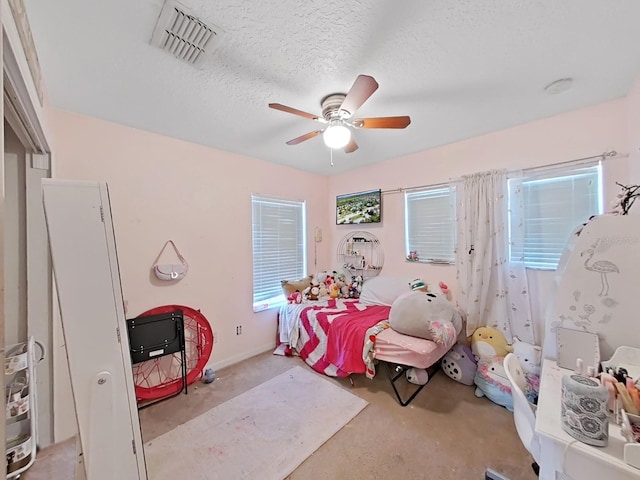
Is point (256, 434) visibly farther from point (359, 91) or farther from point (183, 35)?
point (183, 35)

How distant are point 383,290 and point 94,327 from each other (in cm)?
277

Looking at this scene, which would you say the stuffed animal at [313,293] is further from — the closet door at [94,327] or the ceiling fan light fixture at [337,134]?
the closet door at [94,327]

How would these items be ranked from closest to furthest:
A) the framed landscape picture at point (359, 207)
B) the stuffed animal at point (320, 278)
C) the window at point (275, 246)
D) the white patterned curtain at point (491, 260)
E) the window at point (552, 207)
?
the window at point (552, 207) → the white patterned curtain at point (491, 260) → the window at point (275, 246) → the framed landscape picture at point (359, 207) → the stuffed animal at point (320, 278)

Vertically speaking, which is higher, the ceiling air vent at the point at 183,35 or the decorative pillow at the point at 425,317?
the ceiling air vent at the point at 183,35

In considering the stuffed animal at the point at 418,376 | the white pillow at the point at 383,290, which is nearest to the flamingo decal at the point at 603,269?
the stuffed animal at the point at 418,376

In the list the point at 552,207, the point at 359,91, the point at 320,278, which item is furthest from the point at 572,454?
the point at 320,278

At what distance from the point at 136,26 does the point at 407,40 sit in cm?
137

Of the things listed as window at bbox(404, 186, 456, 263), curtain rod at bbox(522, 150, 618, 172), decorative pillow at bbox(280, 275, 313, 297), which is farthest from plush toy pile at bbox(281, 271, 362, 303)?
curtain rod at bbox(522, 150, 618, 172)

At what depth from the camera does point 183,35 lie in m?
1.29

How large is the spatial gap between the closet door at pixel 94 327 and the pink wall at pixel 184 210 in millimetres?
1175

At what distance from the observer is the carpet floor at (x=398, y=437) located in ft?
5.14

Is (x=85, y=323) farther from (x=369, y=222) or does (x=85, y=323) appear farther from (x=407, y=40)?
(x=369, y=222)

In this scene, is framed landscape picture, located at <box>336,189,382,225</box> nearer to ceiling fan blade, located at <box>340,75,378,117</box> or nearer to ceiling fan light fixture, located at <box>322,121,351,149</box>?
ceiling fan light fixture, located at <box>322,121,351,149</box>

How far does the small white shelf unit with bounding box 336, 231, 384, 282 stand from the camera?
3492 millimetres
